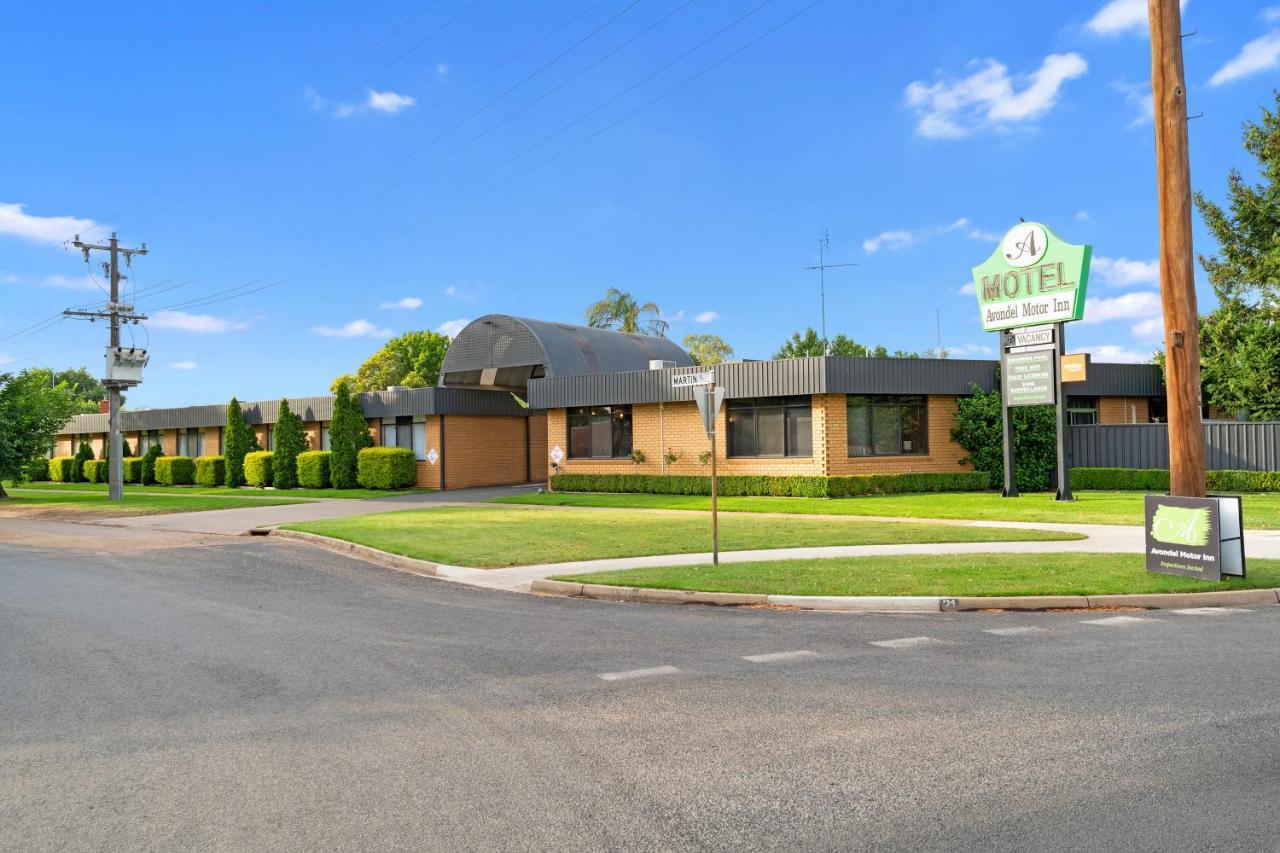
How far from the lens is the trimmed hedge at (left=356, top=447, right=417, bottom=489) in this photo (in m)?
37.5

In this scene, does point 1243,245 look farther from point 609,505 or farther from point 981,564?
point 981,564

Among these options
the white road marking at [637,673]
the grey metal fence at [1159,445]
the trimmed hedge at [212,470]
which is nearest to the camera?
the white road marking at [637,673]

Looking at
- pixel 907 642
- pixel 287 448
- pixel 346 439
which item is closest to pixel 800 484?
pixel 907 642

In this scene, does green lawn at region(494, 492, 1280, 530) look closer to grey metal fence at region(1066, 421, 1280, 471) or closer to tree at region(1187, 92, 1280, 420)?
grey metal fence at region(1066, 421, 1280, 471)

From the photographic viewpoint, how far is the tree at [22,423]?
38.9m

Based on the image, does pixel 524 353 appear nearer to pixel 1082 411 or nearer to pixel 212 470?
pixel 212 470

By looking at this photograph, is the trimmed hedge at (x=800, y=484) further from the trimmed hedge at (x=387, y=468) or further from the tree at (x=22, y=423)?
the tree at (x=22, y=423)

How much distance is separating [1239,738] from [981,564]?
7362 millimetres

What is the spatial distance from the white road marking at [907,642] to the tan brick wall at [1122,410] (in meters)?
26.1

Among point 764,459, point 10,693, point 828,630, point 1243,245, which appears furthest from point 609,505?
point 1243,245

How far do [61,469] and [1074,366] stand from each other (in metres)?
59.6

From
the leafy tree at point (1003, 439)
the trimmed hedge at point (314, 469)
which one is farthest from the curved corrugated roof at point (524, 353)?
the leafy tree at point (1003, 439)

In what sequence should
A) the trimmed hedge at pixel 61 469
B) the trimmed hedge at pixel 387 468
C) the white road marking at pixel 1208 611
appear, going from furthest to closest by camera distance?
the trimmed hedge at pixel 61 469 → the trimmed hedge at pixel 387 468 → the white road marking at pixel 1208 611

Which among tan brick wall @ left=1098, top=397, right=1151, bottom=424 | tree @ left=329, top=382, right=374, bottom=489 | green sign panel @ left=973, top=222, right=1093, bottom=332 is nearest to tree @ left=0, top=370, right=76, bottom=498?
tree @ left=329, top=382, right=374, bottom=489
